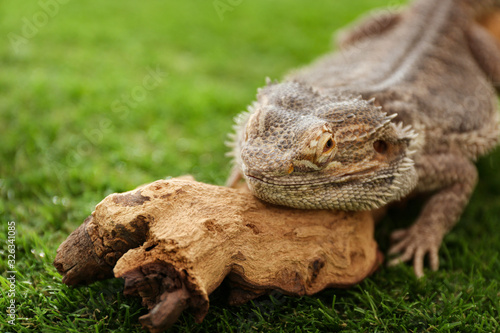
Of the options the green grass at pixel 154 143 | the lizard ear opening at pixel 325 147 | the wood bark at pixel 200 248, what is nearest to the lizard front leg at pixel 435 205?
the green grass at pixel 154 143

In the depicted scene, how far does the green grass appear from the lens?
281 cm

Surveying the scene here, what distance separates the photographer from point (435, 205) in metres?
3.91

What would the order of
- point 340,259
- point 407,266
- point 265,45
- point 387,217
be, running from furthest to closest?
A: 1. point 265,45
2. point 387,217
3. point 407,266
4. point 340,259

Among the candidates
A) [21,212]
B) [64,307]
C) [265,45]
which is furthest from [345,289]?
[265,45]

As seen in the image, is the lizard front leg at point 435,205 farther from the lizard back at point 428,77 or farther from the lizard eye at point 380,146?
the lizard eye at point 380,146

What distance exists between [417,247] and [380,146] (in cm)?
107

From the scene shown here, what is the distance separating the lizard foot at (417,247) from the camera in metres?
3.60

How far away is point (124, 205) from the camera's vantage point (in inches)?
103

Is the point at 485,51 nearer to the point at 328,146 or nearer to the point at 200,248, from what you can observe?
the point at 328,146

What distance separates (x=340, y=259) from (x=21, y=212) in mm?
2654

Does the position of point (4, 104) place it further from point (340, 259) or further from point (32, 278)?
point (340, 259)

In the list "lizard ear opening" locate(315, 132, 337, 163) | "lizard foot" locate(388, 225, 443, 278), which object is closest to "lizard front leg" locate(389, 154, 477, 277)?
"lizard foot" locate(388, 225, 443, 278)

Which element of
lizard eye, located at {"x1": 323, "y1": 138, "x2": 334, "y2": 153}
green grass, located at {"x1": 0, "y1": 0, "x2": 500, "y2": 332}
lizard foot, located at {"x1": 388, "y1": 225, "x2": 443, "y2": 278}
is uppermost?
lizard eye, located at {"x1": 323, "y1": 138, "x2": 334, "y2": 153}

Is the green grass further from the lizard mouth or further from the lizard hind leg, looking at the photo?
the lizard hind leg
